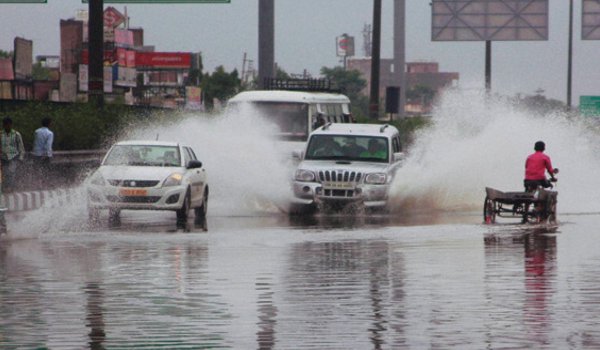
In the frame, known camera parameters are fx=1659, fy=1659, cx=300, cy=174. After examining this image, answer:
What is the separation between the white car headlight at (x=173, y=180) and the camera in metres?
27.1

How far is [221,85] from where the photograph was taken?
5871 inches

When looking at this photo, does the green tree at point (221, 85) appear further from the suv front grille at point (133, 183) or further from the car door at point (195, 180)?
the suv front grille at point (133, 183)

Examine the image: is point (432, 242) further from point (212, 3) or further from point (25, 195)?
point (212, 3)

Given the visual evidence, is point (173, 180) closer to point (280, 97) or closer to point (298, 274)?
point (298, 274)

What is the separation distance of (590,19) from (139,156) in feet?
189

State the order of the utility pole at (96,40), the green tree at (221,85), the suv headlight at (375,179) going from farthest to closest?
the green tree at (221,85)
the utility pole at (96,40)
the suv headlight at (375,179)

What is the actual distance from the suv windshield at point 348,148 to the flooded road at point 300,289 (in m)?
6.17

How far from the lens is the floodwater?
12.0 metres

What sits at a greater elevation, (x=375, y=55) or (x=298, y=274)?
→ (x=375, y=55)

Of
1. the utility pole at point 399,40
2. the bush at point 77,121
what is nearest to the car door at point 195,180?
the bush at point 77,121

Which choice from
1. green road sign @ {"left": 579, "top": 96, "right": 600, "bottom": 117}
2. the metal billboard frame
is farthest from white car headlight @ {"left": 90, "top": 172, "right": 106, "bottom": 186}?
green road sign @ {"left": 579, "top": 96, "right": 600, "bottom": 117}

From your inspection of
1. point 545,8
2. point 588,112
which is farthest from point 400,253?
point 588,112

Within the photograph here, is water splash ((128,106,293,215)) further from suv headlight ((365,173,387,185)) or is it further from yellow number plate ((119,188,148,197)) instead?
yellow number plate ((119,188,148,197))

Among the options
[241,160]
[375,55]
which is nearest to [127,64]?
[375,55]
